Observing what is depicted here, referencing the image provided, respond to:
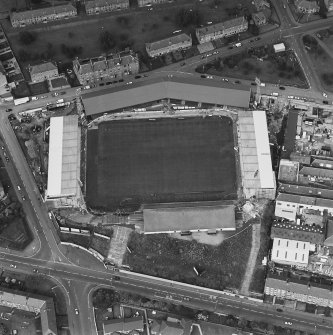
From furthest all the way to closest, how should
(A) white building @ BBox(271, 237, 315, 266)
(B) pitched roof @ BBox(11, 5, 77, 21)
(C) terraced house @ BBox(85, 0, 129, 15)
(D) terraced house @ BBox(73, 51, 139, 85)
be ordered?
(C) terraced house @ BBox(85, 0, 129, 15) → (B) pitched roof @ BBox(11, 5, 77, 21) → (D) terraced house @ BBox(73, 51, 139, 85) → (A) white building @ BBox(271, 237, 315, 266)

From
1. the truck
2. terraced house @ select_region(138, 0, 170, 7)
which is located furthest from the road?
terraced house @ select_region(138, 0, 170, 7)

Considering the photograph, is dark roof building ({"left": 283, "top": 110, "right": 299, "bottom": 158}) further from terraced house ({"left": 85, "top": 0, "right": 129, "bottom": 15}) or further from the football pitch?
terraced house ({"left": 85, "top": 0, "right": 129, "bottom": 15})

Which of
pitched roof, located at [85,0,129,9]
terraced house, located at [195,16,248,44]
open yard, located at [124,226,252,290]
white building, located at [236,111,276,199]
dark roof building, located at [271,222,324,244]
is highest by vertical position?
pitched roof, located at [85,0,129,9]

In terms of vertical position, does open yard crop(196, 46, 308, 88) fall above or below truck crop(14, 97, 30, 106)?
above

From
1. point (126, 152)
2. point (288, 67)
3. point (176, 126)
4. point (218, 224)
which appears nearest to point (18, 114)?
point (126, 152)

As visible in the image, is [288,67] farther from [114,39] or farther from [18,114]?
[18,114]
